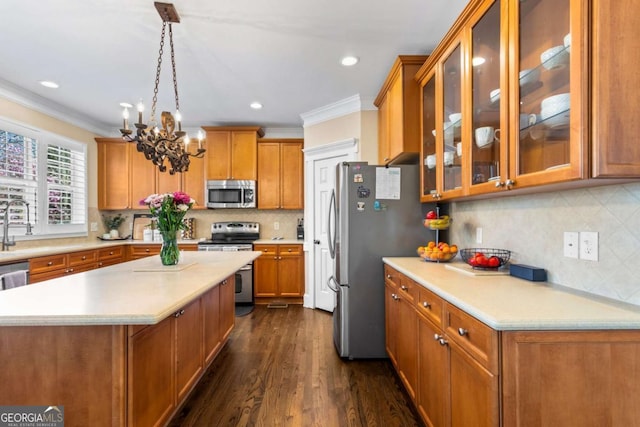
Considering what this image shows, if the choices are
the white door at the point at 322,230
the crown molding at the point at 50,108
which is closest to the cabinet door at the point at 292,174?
the white door at the point at 322,230

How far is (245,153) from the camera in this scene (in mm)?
4727

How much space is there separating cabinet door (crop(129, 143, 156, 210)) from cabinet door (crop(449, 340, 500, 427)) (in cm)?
488

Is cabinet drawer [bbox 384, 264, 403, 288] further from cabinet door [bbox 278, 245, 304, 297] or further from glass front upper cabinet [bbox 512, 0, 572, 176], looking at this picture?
cabinet door [bbox 278, 245, 304, 297]

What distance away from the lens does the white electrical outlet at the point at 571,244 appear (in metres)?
1.44

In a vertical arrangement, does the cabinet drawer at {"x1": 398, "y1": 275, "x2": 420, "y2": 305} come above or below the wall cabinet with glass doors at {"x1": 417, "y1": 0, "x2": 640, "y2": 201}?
below

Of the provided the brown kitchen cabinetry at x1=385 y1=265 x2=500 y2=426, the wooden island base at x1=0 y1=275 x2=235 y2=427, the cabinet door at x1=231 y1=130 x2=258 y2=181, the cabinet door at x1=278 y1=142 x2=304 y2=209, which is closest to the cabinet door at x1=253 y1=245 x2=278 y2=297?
the cabinet door at x1=278 y1=142 x2=304 y2=209

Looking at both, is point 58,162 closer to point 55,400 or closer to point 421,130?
point 55,400

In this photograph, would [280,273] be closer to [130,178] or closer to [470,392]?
[130,178]

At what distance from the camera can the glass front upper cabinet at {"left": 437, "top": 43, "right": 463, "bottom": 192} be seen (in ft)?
6.54

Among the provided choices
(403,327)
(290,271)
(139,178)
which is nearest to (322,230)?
(290,271)

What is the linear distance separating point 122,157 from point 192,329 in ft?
13.3

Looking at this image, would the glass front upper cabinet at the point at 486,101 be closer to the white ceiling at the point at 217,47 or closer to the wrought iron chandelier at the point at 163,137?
the white ceiling at the point at 217,47

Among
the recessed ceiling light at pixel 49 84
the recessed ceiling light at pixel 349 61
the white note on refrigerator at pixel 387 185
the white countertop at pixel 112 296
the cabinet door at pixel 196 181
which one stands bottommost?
the white countertop at pixel 112 296

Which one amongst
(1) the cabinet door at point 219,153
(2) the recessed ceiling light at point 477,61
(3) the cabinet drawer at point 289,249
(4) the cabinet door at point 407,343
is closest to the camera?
(2) the recessed ceiling light at point 477,61
